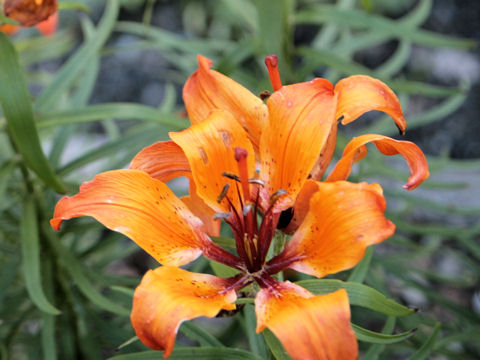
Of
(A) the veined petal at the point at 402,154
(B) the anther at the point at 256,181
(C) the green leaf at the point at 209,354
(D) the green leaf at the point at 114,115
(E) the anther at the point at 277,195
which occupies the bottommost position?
(C) the green leaf at the point at 209,354

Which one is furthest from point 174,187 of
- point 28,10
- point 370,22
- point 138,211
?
point 138,211

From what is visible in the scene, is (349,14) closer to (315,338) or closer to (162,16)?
(315,338)

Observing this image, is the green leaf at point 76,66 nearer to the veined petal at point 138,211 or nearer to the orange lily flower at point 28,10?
the orange lily flower at point 28,10

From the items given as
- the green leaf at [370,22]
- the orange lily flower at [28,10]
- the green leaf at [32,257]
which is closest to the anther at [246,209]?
the green leaf at [32,257]

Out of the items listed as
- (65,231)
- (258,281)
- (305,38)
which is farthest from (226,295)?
(305,38)

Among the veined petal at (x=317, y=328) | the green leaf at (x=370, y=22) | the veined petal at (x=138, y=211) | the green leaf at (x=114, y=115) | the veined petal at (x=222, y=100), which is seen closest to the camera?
the veined petal at (x=317, y=328)

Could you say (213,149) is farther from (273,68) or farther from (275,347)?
(275,347)

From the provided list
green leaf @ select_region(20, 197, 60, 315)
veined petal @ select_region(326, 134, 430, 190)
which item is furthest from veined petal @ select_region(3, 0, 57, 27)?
veined petal @ select_region(326, 134, 430, 190)
